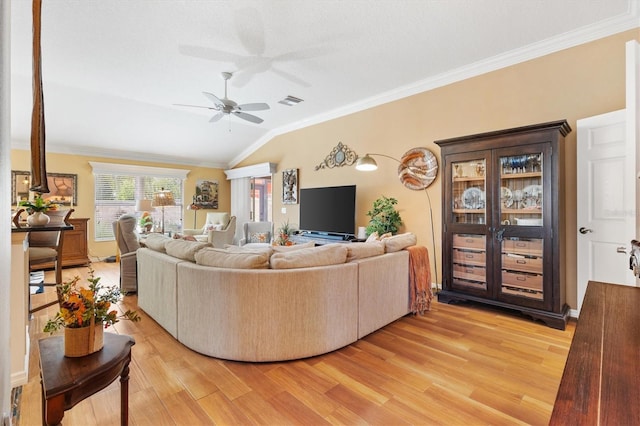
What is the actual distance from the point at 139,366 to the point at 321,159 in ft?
14.8

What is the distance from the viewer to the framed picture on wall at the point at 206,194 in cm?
816

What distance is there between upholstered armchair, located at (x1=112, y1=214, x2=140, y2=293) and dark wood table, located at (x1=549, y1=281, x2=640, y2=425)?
455 centimetres

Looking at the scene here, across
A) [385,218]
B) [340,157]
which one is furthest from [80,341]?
[340,157]

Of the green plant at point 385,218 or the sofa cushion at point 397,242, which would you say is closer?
the sofa cushion at point 397,242

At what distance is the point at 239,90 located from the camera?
4.66m

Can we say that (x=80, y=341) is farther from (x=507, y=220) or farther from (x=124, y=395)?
(x=507, y=220)

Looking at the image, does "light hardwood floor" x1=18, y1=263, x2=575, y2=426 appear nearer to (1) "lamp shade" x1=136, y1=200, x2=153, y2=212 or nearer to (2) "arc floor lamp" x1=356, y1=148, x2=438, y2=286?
(2) "arc floor lamp" x1=356, y1=148, x2=438, y2=286

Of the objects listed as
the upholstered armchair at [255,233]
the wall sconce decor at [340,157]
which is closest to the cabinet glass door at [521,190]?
the wall sconce decor at [340,157]

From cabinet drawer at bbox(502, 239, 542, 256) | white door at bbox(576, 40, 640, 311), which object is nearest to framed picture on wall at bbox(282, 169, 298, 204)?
cabinet drawer at bbox(502, 239, 542, 256)

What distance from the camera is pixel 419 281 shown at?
11.1 feet

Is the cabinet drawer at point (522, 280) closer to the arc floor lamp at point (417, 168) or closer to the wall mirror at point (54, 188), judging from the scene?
the arc floor lamp at point (417, 168)

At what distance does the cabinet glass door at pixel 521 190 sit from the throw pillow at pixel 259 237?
436 cm

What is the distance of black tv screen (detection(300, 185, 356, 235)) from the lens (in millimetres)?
5109

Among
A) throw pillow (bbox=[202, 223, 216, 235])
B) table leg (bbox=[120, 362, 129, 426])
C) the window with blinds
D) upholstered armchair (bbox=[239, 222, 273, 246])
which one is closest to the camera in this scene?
table leg (bbox=[120, 362, 129, 426])
